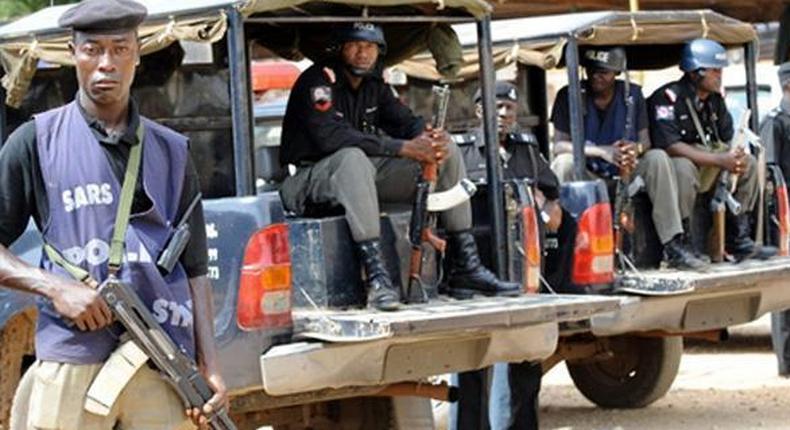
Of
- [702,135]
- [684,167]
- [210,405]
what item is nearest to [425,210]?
[684,167]

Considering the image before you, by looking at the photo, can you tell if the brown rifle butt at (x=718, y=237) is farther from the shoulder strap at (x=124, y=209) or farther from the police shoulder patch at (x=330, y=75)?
the shoulder strap at (x=124, y=209)

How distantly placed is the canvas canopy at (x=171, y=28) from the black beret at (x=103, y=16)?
2583 millimetres

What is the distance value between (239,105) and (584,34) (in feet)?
9.17

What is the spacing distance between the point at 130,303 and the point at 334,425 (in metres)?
4.15

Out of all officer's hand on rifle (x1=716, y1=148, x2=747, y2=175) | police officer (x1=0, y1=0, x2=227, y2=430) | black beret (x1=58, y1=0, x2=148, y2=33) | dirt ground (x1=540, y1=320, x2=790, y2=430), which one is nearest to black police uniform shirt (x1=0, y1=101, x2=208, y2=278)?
police officer (x1=0, y1=0, x2=227, y2=430)

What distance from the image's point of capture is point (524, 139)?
1006cm

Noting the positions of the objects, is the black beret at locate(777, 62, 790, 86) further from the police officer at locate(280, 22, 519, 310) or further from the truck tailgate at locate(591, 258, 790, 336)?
the police officer at locate(280, 22, 519, 310)

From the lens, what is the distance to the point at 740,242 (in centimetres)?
1114

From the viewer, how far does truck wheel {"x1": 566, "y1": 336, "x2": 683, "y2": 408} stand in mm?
11414

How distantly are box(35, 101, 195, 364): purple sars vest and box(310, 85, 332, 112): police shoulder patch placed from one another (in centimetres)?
351

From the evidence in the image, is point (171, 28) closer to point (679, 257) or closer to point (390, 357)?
point (390, 357)

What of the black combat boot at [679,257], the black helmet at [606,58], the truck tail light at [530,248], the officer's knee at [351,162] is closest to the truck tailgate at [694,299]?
the black combat boot at [679,257]

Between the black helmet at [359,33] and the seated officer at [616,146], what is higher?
the black helmet at [359,33]

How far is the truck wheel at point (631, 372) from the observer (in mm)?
11414
